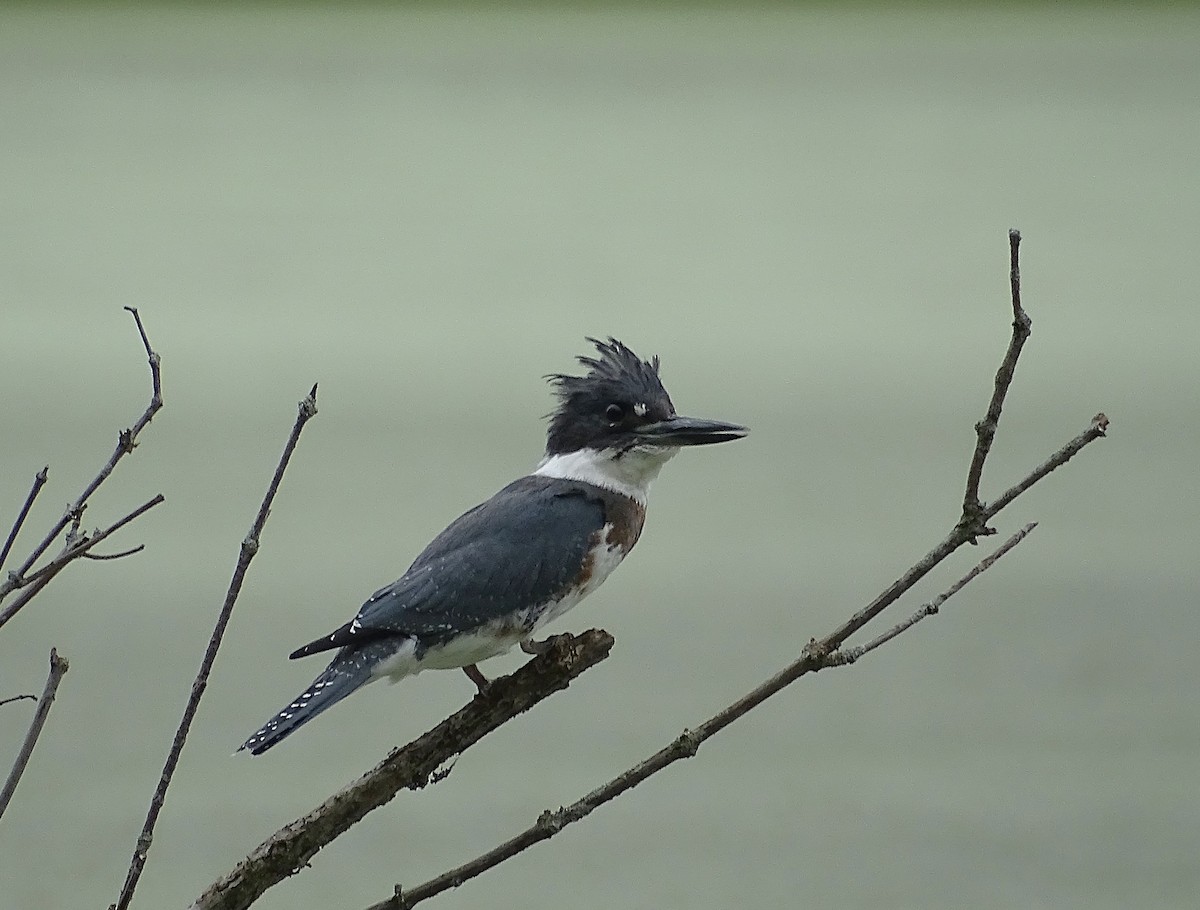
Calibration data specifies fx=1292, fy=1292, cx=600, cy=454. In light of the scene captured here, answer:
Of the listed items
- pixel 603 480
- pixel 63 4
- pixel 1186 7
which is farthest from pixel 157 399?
pixel 1186 7

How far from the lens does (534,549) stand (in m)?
1.10

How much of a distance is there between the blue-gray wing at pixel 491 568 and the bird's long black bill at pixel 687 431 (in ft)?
0.25

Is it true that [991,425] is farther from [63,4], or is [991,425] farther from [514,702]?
[63,4]

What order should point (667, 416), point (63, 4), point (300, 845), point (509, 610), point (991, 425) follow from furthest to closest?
1. point (63, 4)
2. point (667, 416)
3. point (509, 610)
4. point (300, 845)
5. point (991, 425)

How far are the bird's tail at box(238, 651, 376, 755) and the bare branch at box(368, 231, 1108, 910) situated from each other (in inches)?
5.7

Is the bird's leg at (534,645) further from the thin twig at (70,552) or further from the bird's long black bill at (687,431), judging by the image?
the thin twig at (70,552)

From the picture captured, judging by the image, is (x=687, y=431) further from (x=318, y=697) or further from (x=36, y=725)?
(x=36, y=725)

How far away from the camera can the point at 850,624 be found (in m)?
0.85

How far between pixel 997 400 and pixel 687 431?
15.1 inches

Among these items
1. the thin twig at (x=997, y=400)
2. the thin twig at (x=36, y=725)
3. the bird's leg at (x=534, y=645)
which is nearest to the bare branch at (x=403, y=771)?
the bird's leg at (x=534, y=645)

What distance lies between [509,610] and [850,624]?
12.8 inches

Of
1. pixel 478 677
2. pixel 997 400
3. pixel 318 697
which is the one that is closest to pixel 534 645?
pixel 478 677

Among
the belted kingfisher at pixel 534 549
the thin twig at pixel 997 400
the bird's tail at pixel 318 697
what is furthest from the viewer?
the belted kingfisher at pixel 534 549

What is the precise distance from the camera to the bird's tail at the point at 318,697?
2.98 ft
